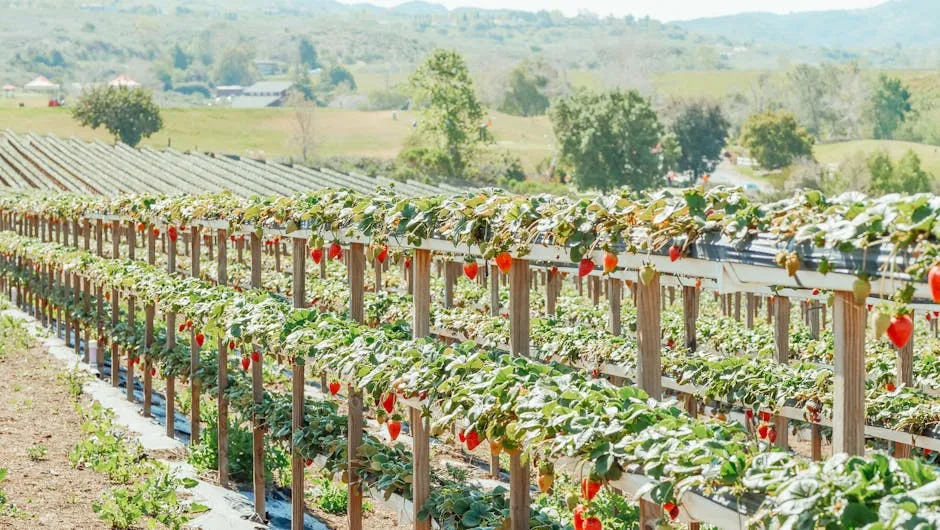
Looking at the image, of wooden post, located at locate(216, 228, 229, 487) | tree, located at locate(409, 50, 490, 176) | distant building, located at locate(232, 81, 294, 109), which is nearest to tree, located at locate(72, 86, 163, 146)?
tree, located at locate(409, 50, 490, 176)

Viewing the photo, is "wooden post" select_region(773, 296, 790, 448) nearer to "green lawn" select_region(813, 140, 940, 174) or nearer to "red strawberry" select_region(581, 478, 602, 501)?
"red strawberry" select_region(581, 478, 602, 501)

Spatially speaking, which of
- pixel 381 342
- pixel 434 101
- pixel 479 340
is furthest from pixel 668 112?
pixel 381 342

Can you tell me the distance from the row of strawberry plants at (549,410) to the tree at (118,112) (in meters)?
75.3

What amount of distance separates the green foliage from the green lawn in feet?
58.7

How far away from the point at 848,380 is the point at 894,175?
69.2 m

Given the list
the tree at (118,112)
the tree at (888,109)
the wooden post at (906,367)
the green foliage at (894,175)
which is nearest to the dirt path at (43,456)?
the wooden post at (906,367)

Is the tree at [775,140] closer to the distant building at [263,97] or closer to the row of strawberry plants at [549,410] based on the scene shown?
the row of strawberry plants at [549,410]

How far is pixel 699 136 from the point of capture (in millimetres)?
83438

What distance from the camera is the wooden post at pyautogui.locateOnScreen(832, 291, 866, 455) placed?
4.98 meters

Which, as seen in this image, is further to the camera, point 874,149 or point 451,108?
point 874,149

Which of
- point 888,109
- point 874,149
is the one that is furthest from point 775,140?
point 888,109

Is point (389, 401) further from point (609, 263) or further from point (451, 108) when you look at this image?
point (451, 108)

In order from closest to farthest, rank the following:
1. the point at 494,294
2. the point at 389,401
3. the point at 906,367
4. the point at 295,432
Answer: the point at 389,401, the point at 906,367, the point at 295,432, the point at 494,294

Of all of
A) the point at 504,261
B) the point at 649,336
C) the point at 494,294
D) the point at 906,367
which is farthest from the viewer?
the point at 494,294
